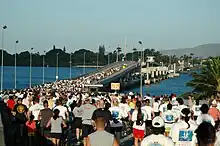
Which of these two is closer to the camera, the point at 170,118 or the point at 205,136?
the point at 205,136

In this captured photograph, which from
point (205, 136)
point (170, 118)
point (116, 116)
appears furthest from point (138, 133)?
point (205, 136)

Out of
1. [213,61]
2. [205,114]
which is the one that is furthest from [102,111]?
[213,61]

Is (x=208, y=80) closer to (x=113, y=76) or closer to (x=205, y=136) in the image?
(x=205, y=136)

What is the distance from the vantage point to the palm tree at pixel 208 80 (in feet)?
149

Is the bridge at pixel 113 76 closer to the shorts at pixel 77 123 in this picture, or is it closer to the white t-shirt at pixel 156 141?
the shorts at pixel 77 123

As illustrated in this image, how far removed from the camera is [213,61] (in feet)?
152

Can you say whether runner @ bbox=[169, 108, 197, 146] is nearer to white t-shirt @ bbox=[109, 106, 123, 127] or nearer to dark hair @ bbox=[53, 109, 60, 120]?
dark hair @ bbox=[53, 109, 60, 120]

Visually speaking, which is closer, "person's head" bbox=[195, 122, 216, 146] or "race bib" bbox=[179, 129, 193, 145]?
"person's head" bbox=[195, 122, 216, 146]

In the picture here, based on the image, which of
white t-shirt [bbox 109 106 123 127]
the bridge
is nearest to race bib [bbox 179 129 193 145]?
white t-shirt [bbox 109 106 123 127]

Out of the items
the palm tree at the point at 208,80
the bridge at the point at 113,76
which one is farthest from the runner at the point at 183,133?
the bridge at the point at 113,76

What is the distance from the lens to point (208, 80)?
46.2 m

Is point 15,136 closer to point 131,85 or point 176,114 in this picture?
point 176,114

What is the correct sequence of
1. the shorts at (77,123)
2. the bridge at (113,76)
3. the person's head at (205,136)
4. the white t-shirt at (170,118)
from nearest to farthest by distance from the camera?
the person's head at (205,136)
the white t-shirt at (170,118)
the shorts at (77,123)
the bridge at (113,76)

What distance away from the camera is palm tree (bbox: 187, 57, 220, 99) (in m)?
45.5
